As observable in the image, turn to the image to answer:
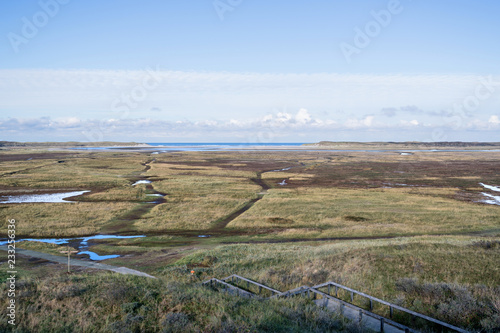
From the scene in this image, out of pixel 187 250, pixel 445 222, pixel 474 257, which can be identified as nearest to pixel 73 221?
pixel 187 250

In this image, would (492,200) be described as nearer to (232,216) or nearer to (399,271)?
(232,216)

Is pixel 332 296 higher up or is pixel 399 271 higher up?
pixel 332 296

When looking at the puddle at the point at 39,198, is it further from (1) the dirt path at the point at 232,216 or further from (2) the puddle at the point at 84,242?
(1) the dirt path at the point at 232,216

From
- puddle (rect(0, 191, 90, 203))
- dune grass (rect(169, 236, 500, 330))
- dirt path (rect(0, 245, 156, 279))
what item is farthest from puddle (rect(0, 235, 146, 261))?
puddle (rect(0, 191, 90, 203))

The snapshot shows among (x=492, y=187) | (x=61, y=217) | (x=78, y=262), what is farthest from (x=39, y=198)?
(x=492, y=187)

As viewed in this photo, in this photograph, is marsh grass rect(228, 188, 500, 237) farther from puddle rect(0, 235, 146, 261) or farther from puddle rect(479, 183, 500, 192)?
puddle rect(479, 183, 500, 192)

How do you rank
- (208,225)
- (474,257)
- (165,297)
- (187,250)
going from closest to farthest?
1. (165,297)
2. (474,257)
3. (187,250)
4. (208,225)

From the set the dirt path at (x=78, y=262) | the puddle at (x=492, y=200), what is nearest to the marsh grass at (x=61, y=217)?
the dirt path at (x=78, y=262)

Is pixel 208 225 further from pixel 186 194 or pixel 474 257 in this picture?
pixel 474 257

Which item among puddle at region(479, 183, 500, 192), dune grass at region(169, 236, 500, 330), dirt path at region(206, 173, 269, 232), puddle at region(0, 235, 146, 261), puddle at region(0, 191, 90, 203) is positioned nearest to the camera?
dune grass at region(169, 236, 500, 330)

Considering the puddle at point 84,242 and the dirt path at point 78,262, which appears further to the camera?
the puddle at point 84,242

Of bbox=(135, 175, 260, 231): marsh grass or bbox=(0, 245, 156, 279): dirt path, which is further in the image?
bbox=(135, 175, 260, 231): marsh grass
